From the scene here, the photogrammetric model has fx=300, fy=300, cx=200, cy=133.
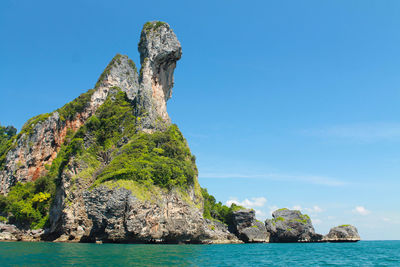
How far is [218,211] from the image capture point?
8419 cm

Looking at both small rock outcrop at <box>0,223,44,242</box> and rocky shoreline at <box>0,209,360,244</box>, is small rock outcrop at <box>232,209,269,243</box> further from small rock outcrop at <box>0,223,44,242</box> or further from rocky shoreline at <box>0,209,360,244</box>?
small rock outcrop at <box>0,223,44,242</box>

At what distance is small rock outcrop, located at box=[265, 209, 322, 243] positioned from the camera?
69.9 m

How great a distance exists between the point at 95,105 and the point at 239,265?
75300 millimetres

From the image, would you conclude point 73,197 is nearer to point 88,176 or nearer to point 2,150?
point 88,176

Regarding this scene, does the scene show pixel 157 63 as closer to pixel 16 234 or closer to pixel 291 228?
pixel 16 234

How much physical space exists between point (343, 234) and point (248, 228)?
2529cm

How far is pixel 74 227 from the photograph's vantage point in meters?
46.5

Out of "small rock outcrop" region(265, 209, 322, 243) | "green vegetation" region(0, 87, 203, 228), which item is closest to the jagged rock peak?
"green vegetation" region(0, 87, 203, 228)

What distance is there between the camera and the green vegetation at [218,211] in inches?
2927

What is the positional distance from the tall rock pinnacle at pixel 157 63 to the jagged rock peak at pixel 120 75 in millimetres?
15956

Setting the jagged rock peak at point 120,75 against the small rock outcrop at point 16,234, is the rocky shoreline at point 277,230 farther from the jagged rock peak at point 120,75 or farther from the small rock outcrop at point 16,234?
the jagged rock peak at point 120,75

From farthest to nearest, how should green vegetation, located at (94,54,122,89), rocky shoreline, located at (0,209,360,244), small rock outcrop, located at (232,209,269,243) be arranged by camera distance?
green vegetation, located at (94,54,122,89), small rock outcrop, located at (232,209,269,243), rocky shoreline, located at (0,209,360,244)

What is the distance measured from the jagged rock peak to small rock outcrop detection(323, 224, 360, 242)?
6587 centimetres

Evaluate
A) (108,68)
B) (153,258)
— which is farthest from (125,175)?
(108,68)
